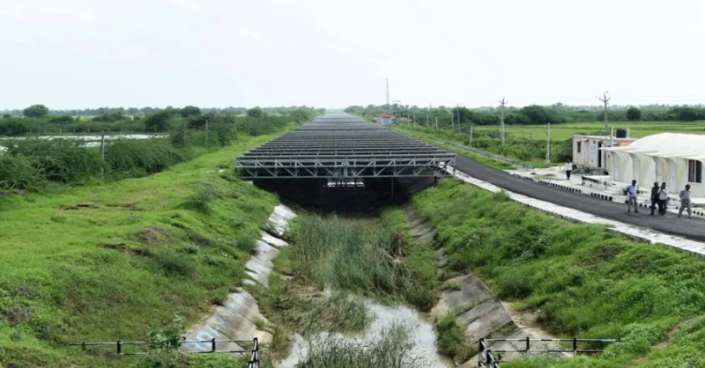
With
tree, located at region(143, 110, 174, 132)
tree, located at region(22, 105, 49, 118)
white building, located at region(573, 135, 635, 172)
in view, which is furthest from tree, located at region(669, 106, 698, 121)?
tree, located at region(22, 105, 49, 118)

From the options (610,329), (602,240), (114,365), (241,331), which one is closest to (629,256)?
(602,240)

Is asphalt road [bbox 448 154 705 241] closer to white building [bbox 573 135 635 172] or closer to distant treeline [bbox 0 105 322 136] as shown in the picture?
white building [bbox 573 135 635 172]

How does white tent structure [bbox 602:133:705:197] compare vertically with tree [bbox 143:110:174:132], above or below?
below

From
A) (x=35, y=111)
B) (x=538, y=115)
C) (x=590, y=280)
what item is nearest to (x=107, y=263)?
(x=590, y=280)

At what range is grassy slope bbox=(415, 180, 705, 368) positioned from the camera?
15.6 m

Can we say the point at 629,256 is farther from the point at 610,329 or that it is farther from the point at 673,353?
the point at 673,353

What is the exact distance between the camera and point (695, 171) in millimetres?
32156

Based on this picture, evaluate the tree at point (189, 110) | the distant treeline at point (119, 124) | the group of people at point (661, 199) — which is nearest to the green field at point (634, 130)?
the distant treeline at point (119, 124)

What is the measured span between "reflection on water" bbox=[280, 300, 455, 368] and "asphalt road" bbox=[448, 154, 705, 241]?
9.95 metres

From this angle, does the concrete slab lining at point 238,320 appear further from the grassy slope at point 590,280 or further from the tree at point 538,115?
the tree at point 538,115

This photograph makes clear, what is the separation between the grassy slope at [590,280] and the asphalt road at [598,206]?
2.55 m

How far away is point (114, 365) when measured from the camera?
1614 centimetres

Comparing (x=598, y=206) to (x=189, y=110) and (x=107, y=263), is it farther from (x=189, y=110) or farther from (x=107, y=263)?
(x=189, y=110)

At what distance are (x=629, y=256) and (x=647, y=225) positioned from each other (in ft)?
17.8
